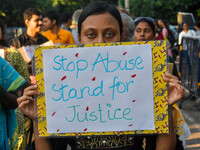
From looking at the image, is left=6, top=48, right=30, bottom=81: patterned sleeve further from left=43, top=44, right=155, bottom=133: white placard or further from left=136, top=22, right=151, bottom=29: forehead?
left=43, top=44, right=155, bottom=133: white placard

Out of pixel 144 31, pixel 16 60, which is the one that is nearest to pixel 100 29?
pixel 16 60

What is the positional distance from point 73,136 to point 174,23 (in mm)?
40607

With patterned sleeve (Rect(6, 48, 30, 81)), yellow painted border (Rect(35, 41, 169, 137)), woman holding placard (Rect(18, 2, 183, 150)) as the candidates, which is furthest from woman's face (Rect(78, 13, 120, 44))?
patterned sleeve (Rect(6, 48, 30, 81))

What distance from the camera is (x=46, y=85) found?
2078 mm

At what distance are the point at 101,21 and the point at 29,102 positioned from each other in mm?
636

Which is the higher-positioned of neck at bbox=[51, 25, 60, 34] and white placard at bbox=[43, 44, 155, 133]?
neck at bbox=[51, 25, 60, 34]

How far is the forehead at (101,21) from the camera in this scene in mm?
2191

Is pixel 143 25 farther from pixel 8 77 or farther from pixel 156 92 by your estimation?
pixel 156 92

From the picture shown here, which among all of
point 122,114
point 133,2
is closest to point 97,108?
point 122,114

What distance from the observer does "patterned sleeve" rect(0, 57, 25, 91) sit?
10.5ft

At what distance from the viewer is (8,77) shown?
323 centimetres

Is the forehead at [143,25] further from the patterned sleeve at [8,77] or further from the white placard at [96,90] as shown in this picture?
the white placard at [96,90]

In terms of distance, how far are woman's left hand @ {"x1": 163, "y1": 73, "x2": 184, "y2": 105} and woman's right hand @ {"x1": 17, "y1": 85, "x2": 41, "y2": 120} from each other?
720 millimetres

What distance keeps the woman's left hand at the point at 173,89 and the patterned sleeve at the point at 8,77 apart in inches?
65.2
